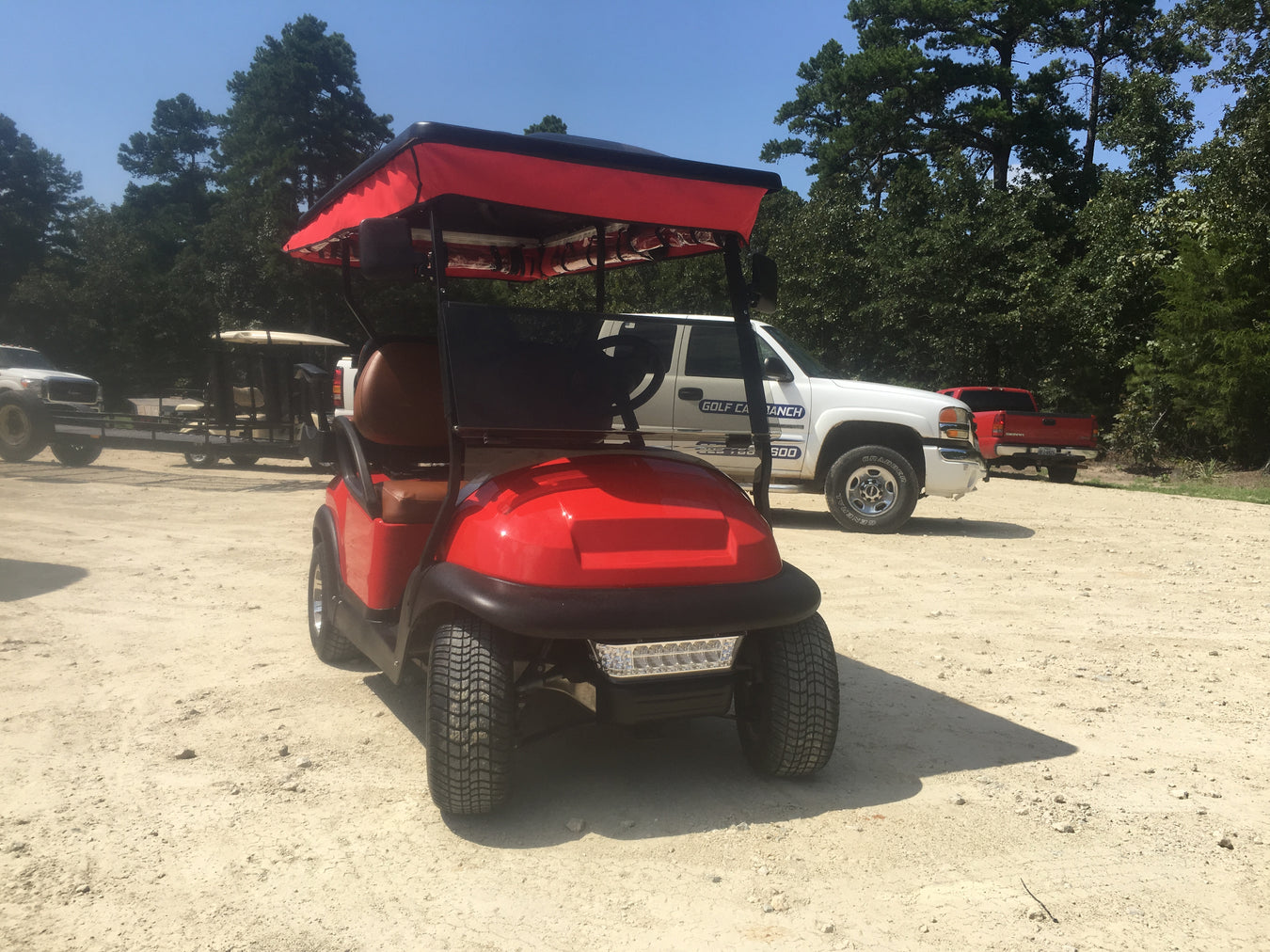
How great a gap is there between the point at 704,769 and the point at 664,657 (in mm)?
840

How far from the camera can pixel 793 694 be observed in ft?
11.9

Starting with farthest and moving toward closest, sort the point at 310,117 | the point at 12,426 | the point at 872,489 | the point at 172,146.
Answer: the point at 172,146, the point at 310,117, the point at 12,426, the point at 872,489

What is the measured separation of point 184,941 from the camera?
8.82 feet

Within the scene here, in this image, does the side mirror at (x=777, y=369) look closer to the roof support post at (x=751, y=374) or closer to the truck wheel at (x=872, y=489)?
the truck wheel at (x=872, y=489)

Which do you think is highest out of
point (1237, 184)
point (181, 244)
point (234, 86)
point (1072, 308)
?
point (234, 86)

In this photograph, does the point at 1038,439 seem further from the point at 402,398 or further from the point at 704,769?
the point at 704,769

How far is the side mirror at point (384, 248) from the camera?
11.1 feet

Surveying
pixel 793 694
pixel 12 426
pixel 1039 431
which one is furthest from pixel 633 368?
pixel 12 426

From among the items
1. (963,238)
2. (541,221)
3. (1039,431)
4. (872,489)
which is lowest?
(872,489)

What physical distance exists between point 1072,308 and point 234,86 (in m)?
52.1

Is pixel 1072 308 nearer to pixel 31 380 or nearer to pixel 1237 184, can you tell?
pixel 1237 184

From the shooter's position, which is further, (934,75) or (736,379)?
(934,75)

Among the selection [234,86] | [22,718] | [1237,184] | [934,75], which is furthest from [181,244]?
[22,718]

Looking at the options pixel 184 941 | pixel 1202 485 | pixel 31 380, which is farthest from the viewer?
pixel 1202 485
